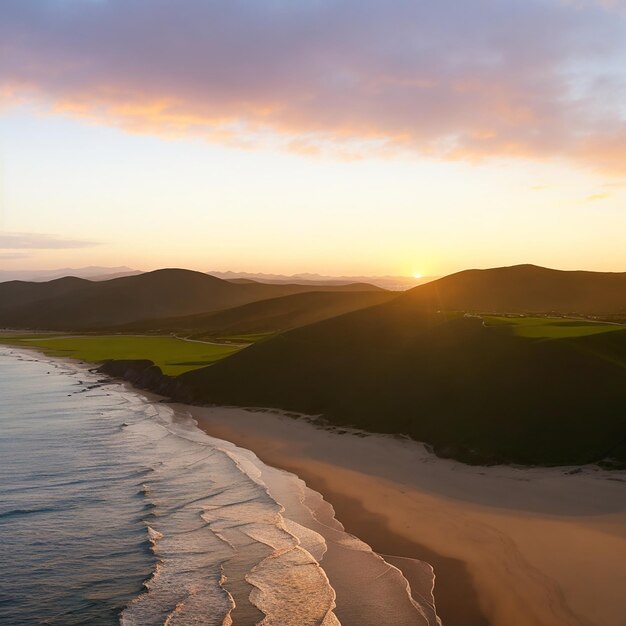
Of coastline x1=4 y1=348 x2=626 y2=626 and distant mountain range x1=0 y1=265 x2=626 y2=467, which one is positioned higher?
distant mountain range x1=0 y1=265 x2=626 y2=467

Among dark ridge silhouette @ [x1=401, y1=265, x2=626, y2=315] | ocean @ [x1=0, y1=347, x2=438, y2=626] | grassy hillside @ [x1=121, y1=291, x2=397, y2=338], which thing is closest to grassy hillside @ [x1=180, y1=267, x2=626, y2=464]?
ocean @ [x1=0, y1=347, x2=438, y2=626]

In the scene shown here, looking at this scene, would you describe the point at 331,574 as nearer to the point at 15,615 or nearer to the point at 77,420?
the point at 15,615

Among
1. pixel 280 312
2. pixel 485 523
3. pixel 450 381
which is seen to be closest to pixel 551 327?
pixel 450 381

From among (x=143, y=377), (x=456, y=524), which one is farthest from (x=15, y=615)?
(x=143, y=377)

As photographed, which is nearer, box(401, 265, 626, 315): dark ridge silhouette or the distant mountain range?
the distant mountain range

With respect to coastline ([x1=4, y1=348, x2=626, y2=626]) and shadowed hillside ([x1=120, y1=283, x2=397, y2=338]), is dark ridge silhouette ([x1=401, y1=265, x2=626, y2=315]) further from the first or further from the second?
coastline ([x1=4, y1=348, x2=626, y2=626])

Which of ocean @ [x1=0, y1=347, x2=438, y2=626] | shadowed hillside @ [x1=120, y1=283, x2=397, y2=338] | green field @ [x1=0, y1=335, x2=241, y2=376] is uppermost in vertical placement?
shadowed hillside @ [x1=120, y1=283, x2=397, y2=338]
